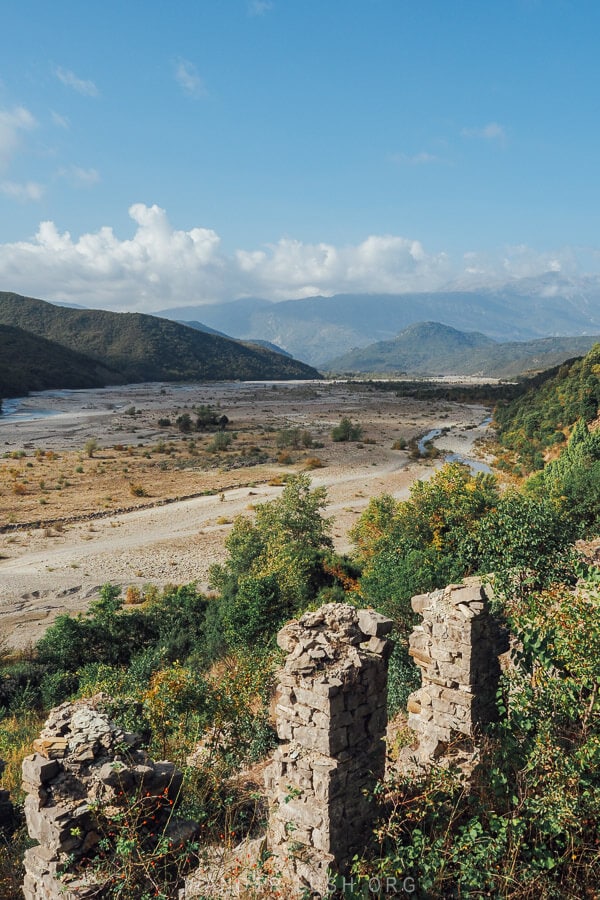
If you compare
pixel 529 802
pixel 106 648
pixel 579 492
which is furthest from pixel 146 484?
pixel 529 802

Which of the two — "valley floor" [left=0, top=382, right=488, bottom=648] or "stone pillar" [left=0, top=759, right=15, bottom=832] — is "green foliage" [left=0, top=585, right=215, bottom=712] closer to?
"valley floor" [left=0, top=382, right=488, bottom=648]

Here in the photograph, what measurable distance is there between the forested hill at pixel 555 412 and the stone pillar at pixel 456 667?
1349 inches

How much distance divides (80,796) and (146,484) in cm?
4364

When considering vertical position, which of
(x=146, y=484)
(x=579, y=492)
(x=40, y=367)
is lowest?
(x=146, y=484)

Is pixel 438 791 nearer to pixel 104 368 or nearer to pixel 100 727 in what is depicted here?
pixel 100 727

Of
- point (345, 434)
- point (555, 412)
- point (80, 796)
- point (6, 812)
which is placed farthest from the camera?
point (345, 434)

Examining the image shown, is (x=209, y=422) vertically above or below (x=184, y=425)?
above

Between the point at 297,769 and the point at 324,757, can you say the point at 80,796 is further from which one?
the point at 324,757

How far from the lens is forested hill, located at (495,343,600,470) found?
132ft

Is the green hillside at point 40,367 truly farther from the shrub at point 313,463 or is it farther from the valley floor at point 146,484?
the shrub at point 313,463

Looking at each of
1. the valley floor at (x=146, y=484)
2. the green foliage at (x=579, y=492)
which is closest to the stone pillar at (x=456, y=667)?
the green foliage at (x=579, y=492)

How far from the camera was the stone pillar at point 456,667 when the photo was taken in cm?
801

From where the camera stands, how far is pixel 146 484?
160ft

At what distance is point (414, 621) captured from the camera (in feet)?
48.8
